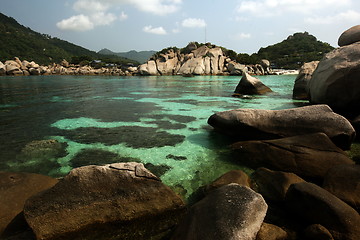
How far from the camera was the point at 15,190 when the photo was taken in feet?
14.3

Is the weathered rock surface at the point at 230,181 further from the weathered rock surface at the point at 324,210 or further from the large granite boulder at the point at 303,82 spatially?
the large granite boulder at the point at 303,82

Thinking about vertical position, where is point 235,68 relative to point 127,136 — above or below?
above

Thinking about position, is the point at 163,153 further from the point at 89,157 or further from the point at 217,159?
the point at 89,157

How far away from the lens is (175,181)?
18.0ft

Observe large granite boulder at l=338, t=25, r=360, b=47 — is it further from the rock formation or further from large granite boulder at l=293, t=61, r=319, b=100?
large granite boulder at l=293, t=61, r=319, b=100

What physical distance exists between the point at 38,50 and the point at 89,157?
137603 mm

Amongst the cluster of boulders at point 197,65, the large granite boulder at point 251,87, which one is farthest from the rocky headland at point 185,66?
the large granite boulder at point 251,87

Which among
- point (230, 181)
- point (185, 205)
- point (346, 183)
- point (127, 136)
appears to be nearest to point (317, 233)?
point (346, 183)

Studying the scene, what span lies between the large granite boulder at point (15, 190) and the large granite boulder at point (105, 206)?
77cm

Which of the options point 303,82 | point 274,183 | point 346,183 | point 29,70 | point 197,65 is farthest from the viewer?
point 197,65

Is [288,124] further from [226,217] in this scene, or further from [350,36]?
[350,36]

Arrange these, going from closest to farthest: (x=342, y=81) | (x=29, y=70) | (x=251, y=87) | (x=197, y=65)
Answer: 1. (x=342, y=81)
2. (x=251, y=87)
3. (x=29, y=70)
4. (x=197, y=65)

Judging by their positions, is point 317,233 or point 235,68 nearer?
point 317,233

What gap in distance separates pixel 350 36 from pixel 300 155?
34.3 ft
